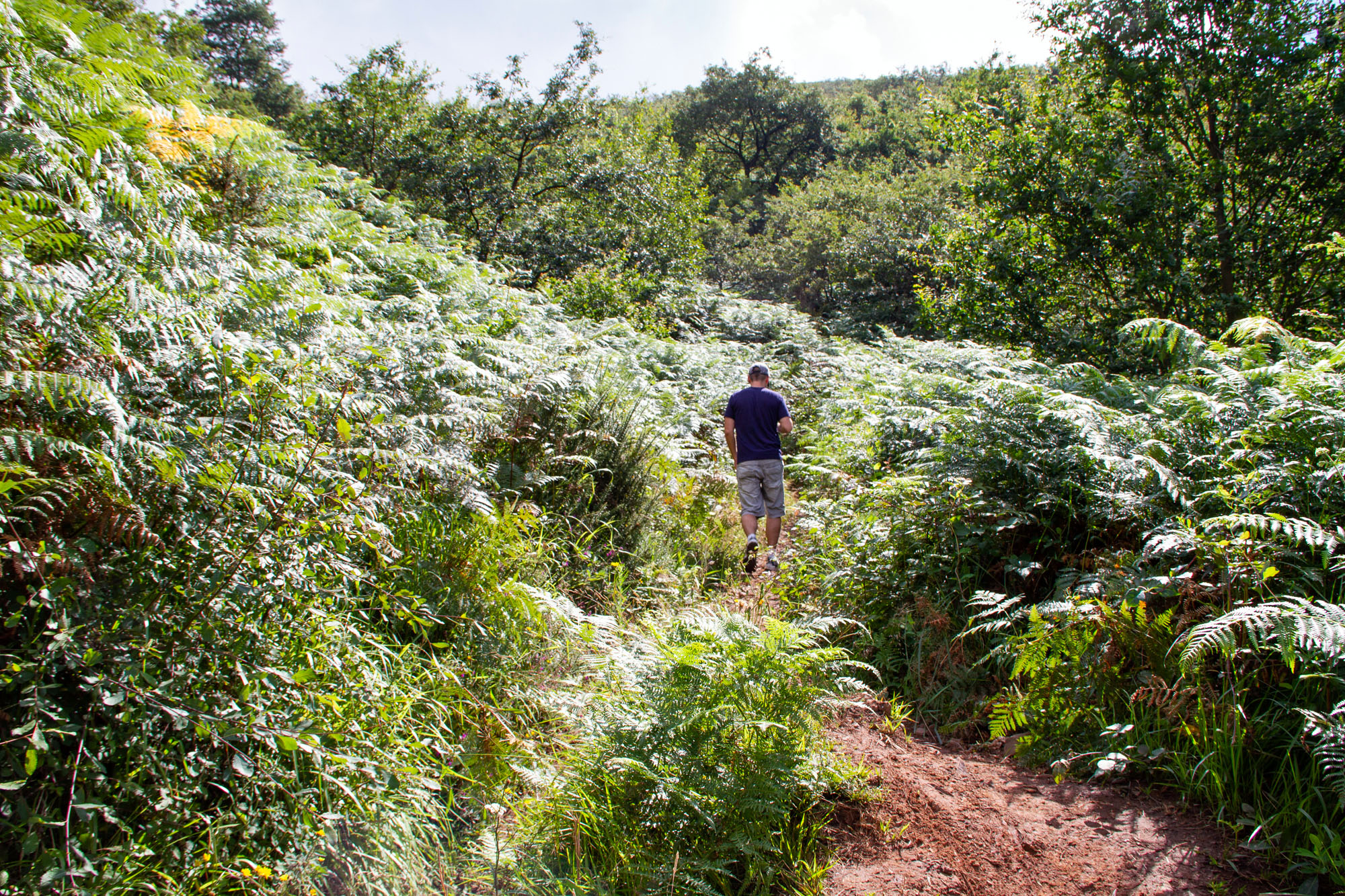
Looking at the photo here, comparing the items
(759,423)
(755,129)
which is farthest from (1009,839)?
(755,129)

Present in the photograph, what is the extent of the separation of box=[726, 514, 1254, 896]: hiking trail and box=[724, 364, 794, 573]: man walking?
11.4 feet

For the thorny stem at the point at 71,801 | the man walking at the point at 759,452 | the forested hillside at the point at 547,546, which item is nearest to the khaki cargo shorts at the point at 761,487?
the man walking at the point at 759,452

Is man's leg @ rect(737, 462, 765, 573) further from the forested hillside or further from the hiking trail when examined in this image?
the hiking trail

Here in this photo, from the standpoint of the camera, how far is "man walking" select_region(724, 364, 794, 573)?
22.0ft

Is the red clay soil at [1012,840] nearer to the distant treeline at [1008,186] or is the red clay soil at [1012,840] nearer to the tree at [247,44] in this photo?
the distant treeline at [1008,186]

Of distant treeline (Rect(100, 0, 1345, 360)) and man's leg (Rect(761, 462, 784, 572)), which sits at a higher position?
distant treeline (Rect(100, 0, 1345, 360))

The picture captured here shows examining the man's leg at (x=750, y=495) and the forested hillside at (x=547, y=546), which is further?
the man's leg at (x=750, y=495)

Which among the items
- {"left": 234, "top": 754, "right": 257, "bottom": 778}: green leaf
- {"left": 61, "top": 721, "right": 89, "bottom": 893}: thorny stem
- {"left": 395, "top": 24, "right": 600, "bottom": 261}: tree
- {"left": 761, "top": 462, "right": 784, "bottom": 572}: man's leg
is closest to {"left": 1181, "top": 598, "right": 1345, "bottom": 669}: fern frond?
{"left": 234, "top": 754, "right": 257, "bottom": 778}: green leaf

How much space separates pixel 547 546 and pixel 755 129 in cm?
4276

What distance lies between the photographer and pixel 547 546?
484 cm

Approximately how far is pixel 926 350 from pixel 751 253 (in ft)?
63.4

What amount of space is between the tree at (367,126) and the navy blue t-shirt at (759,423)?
12862mm

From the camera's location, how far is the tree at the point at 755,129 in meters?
41.4

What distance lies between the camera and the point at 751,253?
28703 millimetres
